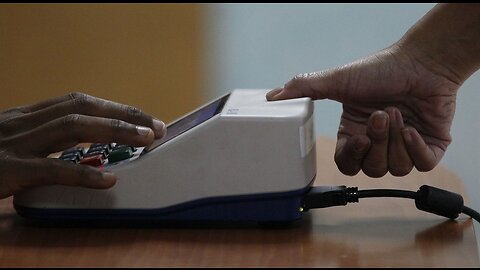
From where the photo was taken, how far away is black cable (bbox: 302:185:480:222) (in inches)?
37.0

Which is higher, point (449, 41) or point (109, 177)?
point (449, 41)

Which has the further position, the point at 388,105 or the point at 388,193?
the point at 388,105

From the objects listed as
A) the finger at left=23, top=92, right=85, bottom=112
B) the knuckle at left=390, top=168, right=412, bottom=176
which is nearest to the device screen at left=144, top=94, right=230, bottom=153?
the finger at left=23, top=92, right=85, bottom=112

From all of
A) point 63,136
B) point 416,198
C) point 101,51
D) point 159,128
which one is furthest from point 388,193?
point 101,51

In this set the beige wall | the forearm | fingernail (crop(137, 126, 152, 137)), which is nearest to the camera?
fingernail (crop(137, 126, 152, 137))

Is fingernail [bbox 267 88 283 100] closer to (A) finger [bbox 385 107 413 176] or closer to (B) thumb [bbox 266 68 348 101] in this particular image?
(B) thumb [bbox 266 68 348 101]

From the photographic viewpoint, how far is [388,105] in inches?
43.3

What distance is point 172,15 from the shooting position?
2.48 metres

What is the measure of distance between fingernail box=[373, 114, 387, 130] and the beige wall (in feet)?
5.05

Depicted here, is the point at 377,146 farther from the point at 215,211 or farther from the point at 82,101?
the point at 82,101

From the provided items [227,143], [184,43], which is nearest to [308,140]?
[227,143]

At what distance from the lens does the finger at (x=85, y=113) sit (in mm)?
955

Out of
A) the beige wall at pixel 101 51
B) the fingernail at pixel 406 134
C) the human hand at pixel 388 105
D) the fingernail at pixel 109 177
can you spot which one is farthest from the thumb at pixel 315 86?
the beige wall at pixel 101 51

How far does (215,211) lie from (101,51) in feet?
5.35
